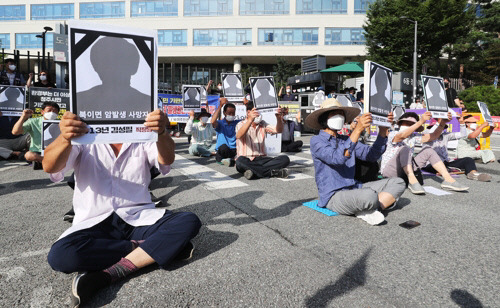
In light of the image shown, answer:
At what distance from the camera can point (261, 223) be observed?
3.90 metres

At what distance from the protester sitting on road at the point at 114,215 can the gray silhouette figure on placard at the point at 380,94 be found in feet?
7.83

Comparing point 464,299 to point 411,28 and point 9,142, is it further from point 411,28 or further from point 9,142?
point 411,28

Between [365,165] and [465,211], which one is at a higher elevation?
[365,165]

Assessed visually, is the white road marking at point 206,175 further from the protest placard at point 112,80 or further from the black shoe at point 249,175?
the protest placard at point 112,80

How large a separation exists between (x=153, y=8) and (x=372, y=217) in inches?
1740

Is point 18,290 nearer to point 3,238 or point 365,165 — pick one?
point 3,238

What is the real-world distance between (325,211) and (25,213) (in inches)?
141

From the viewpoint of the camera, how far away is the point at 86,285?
2264mm

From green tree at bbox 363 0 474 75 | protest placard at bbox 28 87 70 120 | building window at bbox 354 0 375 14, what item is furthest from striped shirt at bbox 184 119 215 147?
building window at bbox 354 0 375 14

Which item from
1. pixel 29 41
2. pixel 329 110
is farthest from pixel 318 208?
pixel 29 41

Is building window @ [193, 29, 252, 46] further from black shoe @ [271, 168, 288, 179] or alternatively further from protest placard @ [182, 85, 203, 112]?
black shoe @ [271, 168, 288, 179]

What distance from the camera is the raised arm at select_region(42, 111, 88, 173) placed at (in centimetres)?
228

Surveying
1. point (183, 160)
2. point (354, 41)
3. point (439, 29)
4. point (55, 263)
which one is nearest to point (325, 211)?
point (55, 263)

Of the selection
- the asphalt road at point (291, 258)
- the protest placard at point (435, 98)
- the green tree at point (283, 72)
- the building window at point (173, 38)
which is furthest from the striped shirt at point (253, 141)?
the building window at point (173, 38)
